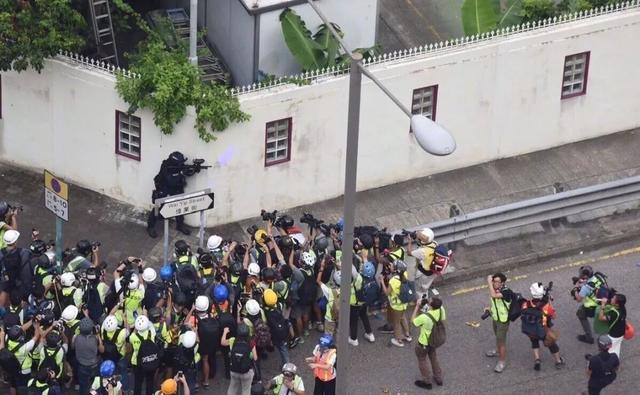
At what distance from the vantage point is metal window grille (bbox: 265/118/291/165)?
25.4 m

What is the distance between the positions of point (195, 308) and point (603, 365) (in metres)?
5.55

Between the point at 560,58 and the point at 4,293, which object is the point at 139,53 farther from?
the point at 560,58

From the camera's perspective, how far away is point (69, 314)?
2128 cm

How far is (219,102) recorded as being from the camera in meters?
24.5

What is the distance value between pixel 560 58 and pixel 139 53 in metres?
7.21

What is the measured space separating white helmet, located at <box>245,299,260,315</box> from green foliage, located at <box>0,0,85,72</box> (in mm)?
5935

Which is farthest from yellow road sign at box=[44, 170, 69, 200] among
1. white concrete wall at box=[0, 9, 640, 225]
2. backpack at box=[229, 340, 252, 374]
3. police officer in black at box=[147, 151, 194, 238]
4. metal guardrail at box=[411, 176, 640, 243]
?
metal guardrail at box=[411, 176, 640, 243]

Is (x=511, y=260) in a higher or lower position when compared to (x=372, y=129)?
lower

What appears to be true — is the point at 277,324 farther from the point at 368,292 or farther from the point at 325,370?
the point at 368,292

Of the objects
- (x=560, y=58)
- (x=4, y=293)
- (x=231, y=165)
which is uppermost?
(x=560, y=58)

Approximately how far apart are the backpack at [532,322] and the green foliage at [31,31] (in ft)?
27.7

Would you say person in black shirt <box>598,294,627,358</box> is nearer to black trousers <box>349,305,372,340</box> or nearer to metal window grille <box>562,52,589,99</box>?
black trousers <box>349,305,372,340</box>

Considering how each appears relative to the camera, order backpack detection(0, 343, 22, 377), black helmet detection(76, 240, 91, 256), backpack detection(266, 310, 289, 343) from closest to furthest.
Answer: backpack detection(0, 343, 22, 377)
backpack detection(266, 310, 289, 343)
black helmet detection(76, 240, 91, 256)

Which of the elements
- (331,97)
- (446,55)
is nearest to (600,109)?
(446,55)
